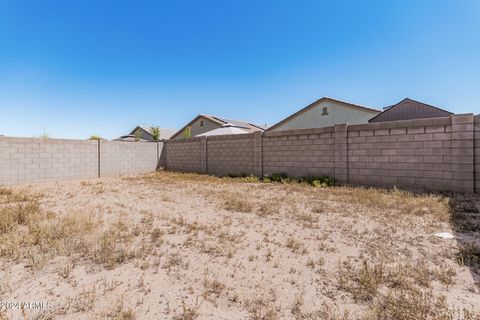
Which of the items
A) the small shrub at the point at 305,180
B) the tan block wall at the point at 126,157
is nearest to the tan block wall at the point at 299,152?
the small shrub at the point at 305,180

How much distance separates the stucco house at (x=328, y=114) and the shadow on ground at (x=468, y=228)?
11.6 m

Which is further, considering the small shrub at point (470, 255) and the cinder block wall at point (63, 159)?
the cinder block wall at point (63, 159)

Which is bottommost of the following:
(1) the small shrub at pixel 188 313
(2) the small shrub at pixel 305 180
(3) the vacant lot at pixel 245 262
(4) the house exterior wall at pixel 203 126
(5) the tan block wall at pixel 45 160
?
(1) the small shrub at pixel 188 313

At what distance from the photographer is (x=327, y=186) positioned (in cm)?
841

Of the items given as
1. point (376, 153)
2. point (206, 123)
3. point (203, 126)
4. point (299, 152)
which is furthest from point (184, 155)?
point (203, 126)

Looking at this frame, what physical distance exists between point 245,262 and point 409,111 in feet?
52.7

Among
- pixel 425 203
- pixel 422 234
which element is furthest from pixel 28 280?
pixel 425 203

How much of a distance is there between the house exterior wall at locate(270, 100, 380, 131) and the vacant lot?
12.4 meters

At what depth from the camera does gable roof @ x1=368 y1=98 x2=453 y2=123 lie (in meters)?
14.0

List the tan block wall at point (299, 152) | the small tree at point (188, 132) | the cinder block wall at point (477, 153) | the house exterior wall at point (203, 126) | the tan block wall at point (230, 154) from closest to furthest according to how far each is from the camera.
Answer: the cinder block wall at point (477, 153), the tan block wall at point (299, 152), the tan block wall at point (230, 154), the house exterior wall at point (203, 126), the small tree at point (188, 132)

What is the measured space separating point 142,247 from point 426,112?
1683 cm

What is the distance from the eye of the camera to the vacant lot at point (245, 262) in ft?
6.86

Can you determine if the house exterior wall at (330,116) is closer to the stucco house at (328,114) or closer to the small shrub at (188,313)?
the stucco house at (328,114)

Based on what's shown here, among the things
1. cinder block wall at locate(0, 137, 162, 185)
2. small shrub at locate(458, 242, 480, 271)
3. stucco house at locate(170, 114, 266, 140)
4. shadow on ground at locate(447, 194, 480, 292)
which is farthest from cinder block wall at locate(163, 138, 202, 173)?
small shrub at locate(458, 242, 480, 271)
